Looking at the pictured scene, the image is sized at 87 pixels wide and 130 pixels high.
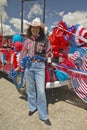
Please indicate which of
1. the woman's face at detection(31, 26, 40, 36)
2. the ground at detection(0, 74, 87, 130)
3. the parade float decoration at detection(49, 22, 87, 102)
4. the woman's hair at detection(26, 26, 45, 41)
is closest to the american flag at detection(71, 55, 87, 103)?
the parade float decoration at detection(49, 22, 87, 102)

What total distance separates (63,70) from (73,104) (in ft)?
2.73

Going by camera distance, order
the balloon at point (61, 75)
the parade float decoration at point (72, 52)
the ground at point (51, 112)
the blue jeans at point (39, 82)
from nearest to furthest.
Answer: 1. the ground at point (51, 112)
2. the blue jeans at point (39, 82)
3. the parade float decoration at point (72, 52)
4. the balloon at point (61, 75)

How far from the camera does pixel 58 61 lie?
178 inches

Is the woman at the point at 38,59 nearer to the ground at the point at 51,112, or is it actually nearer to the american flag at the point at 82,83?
the ground at the point at 51,112

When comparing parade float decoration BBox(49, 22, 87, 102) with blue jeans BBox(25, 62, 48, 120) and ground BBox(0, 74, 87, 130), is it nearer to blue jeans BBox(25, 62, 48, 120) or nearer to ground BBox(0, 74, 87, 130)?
ground BBox(0, 74, 87, 130)

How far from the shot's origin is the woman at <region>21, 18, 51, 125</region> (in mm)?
3922

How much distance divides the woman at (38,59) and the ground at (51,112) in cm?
22

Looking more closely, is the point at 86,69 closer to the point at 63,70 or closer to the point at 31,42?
the point at 63,70

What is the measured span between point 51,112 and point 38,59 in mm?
1120

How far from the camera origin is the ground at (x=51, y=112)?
3.78 metres

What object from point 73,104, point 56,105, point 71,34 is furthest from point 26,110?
point 71,34

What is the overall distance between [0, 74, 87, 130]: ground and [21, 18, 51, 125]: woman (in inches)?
8.6

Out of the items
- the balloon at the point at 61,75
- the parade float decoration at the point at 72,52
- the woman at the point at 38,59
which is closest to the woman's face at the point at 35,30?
the woman at the point at 38,59

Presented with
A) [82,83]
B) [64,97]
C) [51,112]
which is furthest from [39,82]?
[64,97]
